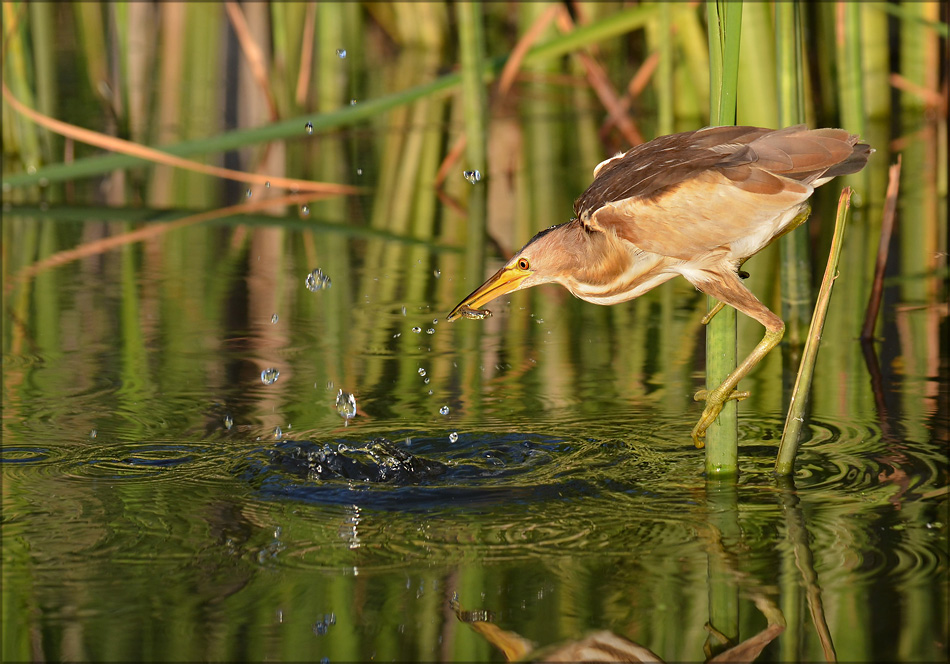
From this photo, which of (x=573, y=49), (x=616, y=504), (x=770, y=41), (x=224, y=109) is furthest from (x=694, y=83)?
(x=616, y=504)

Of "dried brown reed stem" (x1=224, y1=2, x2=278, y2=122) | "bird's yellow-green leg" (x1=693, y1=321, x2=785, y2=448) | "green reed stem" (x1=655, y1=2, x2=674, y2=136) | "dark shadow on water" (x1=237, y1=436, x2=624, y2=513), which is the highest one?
"dried brown reed stem" (x1=224, y1=2, x2=278, y2=122)

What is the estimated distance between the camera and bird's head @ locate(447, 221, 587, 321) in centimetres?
357

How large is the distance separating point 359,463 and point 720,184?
46.1 inches

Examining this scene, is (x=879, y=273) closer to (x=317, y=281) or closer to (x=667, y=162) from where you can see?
(x=667, y=162)

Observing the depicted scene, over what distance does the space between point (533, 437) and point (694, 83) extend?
4.85 meters

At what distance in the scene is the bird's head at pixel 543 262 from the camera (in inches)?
141

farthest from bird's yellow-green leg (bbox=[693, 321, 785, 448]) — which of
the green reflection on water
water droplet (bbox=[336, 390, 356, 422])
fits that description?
water droplet (bbox=[336, 390, 356, 422])

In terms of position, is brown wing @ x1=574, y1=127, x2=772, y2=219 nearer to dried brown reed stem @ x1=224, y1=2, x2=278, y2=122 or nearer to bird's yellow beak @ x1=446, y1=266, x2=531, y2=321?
bird's yellow beak @ x1=446, y1=266, x2=531, y2=321

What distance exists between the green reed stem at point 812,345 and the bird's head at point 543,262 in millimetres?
583

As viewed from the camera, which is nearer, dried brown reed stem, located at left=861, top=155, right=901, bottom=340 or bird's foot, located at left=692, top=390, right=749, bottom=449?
bird's foot, located at left=692, top=390, right=749, bottom=449

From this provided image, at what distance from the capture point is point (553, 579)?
300 cm

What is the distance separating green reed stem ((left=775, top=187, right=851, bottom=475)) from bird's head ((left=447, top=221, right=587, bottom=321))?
58 cm

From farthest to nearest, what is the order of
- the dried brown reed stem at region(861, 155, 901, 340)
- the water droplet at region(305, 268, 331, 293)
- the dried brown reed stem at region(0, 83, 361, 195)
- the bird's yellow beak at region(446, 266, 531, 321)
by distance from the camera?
1. the dried brown reed stem at region(0, 83, 361, 195)
2. the water droplet at region(305, 268, 331, 293)
3. the dried brown reed stem at region(861, 155, 901, 340)
4. the bird's yellow beak at region(446, 266, 531, 321)

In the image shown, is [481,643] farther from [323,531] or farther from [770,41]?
[770,41]
